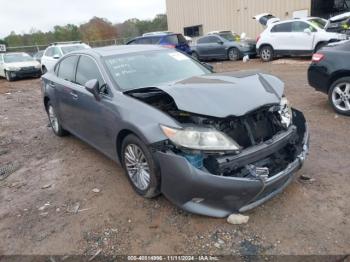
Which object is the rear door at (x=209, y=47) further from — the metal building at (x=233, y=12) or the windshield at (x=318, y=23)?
the metal building at (x=233, y=12)

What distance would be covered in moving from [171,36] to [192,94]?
13.2 meters

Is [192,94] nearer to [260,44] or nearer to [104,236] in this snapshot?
[104,236]

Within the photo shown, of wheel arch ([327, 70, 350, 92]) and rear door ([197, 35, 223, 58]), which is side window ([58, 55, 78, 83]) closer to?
wheel arch ([327, 70, 350, 92])

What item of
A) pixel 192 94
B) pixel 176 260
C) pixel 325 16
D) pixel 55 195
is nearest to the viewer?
pixel 176 260

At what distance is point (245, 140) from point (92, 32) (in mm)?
56527

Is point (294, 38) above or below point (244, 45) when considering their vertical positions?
above

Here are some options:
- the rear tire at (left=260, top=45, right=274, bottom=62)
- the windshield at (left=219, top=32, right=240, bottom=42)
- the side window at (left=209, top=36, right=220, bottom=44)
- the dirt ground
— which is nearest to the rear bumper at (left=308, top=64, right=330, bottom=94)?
the dirt ground

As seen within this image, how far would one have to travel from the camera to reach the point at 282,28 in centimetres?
1484

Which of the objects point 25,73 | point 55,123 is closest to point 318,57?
point 55,123

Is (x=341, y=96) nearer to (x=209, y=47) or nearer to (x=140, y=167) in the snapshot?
(x=140, y=167)

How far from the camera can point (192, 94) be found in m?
3.32

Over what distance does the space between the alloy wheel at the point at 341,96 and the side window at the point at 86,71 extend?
13.7ft

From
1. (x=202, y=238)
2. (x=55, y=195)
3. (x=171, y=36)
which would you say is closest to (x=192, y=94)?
(x=202, y=238)

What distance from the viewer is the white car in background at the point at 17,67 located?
1691 centimetres
